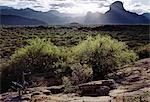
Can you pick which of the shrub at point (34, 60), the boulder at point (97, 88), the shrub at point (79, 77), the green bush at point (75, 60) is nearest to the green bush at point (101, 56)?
the green bush at point (75, 60)

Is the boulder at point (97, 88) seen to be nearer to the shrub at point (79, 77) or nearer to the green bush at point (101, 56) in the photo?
the shrub at point (79, 77)

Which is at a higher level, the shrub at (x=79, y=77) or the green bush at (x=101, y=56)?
the green bush at (x=101, y=56)

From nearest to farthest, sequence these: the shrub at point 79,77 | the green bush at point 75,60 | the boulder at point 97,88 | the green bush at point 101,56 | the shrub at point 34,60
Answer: the boulder at point 97,88
the shrub at point 79,77
the green bush at point 75,60
the green bush at point 101,56
the shrub at point 34,60

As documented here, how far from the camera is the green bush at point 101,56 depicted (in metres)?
24.7

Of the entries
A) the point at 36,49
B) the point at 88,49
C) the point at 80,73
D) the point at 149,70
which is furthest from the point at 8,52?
the point at 149,70

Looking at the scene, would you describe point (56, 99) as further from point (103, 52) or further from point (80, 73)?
point (103, 52)

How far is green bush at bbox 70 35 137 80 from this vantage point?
24734 millimetres

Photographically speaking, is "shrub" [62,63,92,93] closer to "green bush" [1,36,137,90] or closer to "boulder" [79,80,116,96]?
"green bush" [1,36,137,90]

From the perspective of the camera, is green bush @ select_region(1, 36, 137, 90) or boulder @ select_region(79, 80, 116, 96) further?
green bush @ select_region(1, 36, 137, 90)

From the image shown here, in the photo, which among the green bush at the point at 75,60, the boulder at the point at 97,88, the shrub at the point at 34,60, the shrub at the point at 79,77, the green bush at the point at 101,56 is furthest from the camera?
the shrub at the point at 34,60

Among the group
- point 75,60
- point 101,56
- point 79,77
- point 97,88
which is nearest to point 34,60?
point 75,60

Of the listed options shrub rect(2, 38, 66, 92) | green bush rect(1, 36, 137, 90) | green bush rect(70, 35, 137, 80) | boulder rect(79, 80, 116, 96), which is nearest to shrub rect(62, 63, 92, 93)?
green bush rect(1, 36, 137, 90)

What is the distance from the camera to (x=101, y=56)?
2562cm

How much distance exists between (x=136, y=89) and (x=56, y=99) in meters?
3.70
